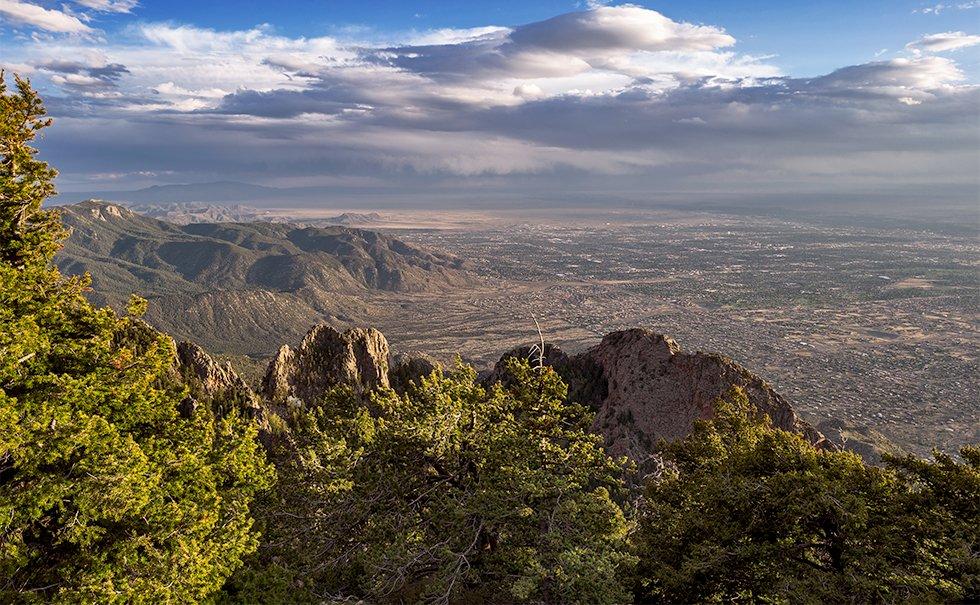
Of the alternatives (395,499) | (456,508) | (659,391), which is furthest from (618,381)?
(456,508)

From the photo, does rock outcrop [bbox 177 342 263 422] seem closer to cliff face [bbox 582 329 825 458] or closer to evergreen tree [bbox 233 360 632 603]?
cliff face [bbox 582 329 825 458]

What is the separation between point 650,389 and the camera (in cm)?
9831

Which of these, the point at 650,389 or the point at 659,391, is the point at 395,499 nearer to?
the point at 659,391

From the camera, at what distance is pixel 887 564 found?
21.1 metres

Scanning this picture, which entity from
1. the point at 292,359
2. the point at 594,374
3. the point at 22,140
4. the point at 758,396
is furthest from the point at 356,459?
the point at 292,359

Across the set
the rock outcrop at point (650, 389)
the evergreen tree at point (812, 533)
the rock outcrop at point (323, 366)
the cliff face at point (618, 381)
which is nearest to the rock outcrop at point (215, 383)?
the cliff face at point (618, 381)

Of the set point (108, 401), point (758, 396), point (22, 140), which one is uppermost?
point (22, 140)

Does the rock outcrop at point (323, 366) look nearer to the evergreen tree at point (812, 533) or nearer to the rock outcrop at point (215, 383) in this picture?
the rock outcrop at point (215, 383)

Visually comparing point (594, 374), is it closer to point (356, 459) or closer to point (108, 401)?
point (356, 459)

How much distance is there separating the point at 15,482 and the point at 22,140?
15054mm

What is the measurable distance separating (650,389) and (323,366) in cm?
7726

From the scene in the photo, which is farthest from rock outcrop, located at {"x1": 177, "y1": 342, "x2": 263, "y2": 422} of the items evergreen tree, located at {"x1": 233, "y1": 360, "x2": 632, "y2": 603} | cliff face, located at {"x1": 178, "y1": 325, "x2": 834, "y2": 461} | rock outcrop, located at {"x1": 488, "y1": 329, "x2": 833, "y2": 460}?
evergreen tree, located at {"x1": 233, "y1": 360, "x2": 632, "y2": 603}

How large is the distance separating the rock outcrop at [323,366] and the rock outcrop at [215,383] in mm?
10110

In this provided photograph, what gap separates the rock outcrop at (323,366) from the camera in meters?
132
